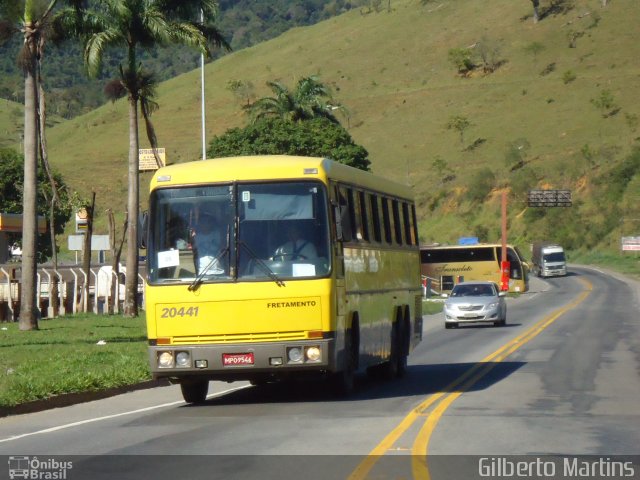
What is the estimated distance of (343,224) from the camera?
55.5ft

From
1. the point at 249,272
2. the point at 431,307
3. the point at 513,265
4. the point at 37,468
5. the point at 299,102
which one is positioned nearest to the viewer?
the point at 37,468

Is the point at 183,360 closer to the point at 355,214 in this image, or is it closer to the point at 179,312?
the point at 179,312

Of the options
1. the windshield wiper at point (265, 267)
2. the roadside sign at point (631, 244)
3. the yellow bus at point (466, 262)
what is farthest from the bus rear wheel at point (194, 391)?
the roadside sign at point (631, 244)

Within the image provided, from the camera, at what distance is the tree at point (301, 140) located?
253 ft

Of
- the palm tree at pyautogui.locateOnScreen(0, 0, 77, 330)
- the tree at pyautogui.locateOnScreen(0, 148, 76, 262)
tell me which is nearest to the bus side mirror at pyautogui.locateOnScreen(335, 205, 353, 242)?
the palm tree at pyautogui.locateOnScreen(0, 0, 77, 330)

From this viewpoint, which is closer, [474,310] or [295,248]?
[295,248]

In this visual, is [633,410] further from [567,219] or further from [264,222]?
[567,219]

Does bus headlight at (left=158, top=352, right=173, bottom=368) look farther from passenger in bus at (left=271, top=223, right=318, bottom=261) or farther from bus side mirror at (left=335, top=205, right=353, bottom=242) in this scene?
bus side mirror at (left=335, top=205, right=353, bottom=242)

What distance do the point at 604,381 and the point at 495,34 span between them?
146622 millimetres

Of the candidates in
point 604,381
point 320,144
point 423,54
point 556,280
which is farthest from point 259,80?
point 604,381

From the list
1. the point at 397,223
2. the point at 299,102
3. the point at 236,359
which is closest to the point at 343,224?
the point at 236,359

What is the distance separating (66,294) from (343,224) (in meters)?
30.9

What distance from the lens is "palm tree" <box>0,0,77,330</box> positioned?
32.2 metres

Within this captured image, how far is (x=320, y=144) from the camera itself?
7769 centimetres
